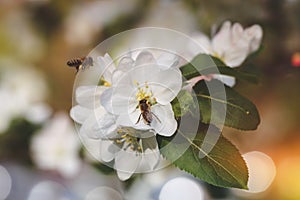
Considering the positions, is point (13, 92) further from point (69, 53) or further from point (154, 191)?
point (154, 191)

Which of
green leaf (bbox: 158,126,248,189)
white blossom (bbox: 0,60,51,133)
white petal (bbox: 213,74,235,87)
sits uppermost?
white petal (bbox: 213,74,235,87)

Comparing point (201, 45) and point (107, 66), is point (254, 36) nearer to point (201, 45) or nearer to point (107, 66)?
point (201, 45)

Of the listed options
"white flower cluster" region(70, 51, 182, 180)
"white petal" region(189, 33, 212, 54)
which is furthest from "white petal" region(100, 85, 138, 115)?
"white petal" region(189, 33, 212, 54)

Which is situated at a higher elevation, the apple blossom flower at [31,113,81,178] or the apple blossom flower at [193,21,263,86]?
the apple blossom flower at [193,21,263,86]

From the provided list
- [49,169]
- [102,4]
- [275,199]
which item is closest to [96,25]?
[102,4]

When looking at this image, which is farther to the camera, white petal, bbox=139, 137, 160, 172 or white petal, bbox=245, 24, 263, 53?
white petal, bbox=245, 24, 263, 53

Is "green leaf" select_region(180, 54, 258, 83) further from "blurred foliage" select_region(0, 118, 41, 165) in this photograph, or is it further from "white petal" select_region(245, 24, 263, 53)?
"blurred foliage" select_region(0, 118, 41, 165)

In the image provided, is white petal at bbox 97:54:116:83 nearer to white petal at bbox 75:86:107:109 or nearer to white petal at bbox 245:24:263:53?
white petal at bbox 75:86:107:109
